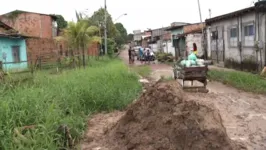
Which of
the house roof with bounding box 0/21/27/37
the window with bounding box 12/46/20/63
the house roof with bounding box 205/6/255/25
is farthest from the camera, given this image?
the window with bounding box 12/46/20/63

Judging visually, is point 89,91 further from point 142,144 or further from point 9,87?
point 142,144

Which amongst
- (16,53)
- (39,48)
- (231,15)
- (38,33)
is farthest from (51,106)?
(38,33)

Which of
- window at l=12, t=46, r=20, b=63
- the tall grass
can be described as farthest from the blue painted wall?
the tall grass

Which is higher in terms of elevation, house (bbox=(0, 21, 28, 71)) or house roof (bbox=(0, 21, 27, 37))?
house roof (bbox=(0, 21, 27, 37))

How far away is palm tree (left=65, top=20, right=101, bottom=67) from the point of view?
71.7ft

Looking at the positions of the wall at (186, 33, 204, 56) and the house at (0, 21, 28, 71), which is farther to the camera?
the wall at (186, 33, 204, 56)

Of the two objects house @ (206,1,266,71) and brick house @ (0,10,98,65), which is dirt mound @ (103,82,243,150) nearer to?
house @ (206,1,266,71)

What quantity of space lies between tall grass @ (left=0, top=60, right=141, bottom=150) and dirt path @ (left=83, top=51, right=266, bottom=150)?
1.62ft

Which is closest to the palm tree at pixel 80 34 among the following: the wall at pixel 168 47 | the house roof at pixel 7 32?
the house roof at pixel 7 32

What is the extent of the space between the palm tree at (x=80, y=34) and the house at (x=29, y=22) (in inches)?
416

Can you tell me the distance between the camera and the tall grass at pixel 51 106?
5750 mm

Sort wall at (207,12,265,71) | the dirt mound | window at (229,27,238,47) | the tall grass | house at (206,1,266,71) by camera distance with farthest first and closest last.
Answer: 1. window at (229,27,238,47)
2. wall at (207,12,265,71)
3. house at (206,1,266,71)
4. the dirt mound
5. the tall grass

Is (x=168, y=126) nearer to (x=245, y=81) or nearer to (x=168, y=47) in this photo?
(x=245, y=81)

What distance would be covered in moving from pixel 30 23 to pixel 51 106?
27730mm
